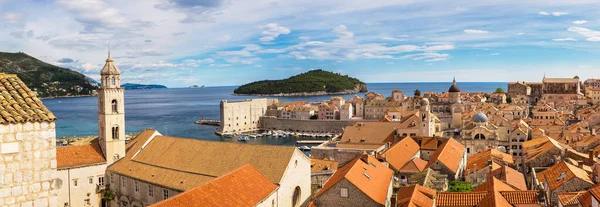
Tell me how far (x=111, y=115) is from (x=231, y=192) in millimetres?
17061

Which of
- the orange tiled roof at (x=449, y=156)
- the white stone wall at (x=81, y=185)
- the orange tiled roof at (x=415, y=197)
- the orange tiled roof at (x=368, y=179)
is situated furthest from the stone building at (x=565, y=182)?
the white stone wall at (x=81, y=185)

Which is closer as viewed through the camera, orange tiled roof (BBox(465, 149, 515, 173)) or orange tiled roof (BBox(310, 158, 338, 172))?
orange tiled roof (BBox(465, 149, 515, 173))

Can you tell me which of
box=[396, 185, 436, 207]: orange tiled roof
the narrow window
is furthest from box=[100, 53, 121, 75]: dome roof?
box=[396, 185, 436, 207]: orange tiled roof

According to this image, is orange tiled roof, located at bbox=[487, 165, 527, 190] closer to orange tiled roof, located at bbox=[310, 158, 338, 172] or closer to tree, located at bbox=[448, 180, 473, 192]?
tree, located at bbox=[448, 180, 473, 192]

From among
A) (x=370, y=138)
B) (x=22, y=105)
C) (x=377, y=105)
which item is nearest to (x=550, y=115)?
(x=370, y=138)

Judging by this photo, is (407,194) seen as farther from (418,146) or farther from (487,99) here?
(487,99)

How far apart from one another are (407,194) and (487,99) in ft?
311

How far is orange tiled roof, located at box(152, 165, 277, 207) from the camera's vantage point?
50.6ft

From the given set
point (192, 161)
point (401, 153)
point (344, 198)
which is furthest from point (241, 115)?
point (344, 198)

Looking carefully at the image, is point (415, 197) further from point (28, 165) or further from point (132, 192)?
point (132, 192)

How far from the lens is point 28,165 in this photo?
7047 millimetres

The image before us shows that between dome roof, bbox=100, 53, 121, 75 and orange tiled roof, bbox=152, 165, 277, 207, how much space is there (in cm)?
1564

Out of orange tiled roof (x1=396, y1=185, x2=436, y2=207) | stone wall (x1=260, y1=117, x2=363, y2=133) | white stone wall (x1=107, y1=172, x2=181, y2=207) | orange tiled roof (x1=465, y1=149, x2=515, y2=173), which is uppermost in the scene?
orange tiled roof (x1=396, y1=185, x2=436, y2=207)

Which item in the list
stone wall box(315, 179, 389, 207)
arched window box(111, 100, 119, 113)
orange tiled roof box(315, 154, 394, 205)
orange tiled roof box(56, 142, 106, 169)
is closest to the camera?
stone wall box(315, 179, 389, 207)
